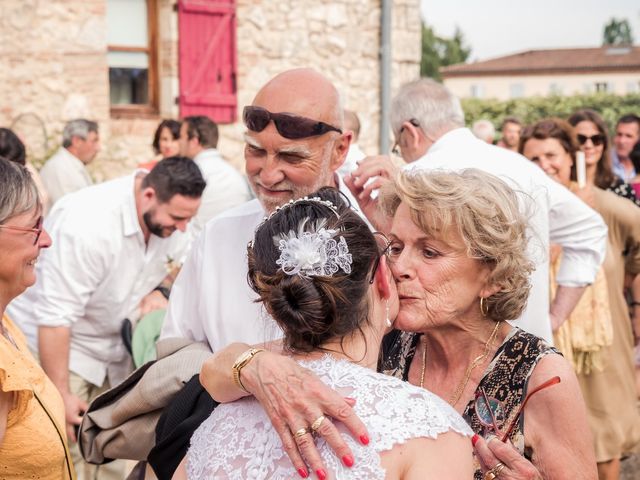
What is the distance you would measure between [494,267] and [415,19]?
10.8m

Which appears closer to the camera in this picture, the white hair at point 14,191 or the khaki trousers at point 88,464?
the white hair at point 14,191

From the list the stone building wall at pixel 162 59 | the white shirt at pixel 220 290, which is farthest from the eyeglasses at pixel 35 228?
the stone building wall at pixel 162 59

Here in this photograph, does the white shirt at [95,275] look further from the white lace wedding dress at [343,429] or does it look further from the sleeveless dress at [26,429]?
the white lace wedding dress at [343,429]

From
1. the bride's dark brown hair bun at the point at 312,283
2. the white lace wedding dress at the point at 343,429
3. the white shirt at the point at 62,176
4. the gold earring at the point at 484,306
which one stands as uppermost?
the white shirt at the point at 62,176

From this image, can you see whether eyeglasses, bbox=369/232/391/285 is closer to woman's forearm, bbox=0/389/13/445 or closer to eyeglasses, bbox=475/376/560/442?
eyeglasses, bbox=475/376/560/442

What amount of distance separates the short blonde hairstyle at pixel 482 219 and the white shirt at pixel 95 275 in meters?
2.26

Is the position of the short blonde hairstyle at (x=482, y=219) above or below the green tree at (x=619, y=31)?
below

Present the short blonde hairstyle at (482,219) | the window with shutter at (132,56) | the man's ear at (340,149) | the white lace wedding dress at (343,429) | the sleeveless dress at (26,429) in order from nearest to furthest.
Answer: the white lace wedding dress at (343,429) → the short blonde hairstyle at (482,219) → the sleeveless dress at (26,429) → the man's ear at (340,149) → the window with shutter at (132,56)

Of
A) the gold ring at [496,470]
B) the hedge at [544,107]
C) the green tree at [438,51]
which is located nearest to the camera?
the gold ring at [496,470]

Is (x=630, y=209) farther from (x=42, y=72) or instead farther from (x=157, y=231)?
(x=42, y=72)

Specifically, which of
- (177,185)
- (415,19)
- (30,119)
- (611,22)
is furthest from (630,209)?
(611,22)

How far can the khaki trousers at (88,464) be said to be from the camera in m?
4.60

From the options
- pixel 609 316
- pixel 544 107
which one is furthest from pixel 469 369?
pixel 544 107

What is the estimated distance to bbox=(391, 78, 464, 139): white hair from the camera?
438 cm
